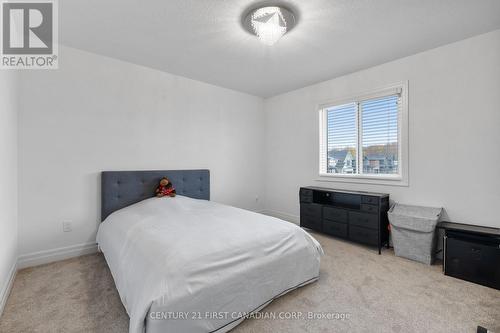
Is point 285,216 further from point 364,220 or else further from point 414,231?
point 414,231

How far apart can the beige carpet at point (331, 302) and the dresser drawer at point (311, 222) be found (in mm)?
984

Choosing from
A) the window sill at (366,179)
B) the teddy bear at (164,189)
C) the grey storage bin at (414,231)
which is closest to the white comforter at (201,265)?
the teddy bear at (164,189)

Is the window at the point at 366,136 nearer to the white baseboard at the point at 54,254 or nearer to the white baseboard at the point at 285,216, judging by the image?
the white baseboard at the point at 285,216

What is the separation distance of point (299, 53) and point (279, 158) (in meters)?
2.10

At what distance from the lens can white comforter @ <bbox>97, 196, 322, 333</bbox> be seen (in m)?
1.32

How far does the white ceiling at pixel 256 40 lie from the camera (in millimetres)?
1948

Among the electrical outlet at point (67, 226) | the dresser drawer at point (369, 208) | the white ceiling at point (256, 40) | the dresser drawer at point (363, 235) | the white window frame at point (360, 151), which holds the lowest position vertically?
the dresser drawer at point (363, 235)

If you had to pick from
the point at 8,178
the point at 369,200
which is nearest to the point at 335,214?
the point at 369,200

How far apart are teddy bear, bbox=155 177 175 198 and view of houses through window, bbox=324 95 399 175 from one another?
2518 mm

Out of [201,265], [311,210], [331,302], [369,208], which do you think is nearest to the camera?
[201,265]

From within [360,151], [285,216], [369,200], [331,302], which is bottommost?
[331,302]

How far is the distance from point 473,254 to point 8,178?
422cm

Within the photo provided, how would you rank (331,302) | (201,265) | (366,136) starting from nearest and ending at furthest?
(201,265)
(331,302)
(366,136)

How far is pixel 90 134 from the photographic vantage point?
2756 mm
